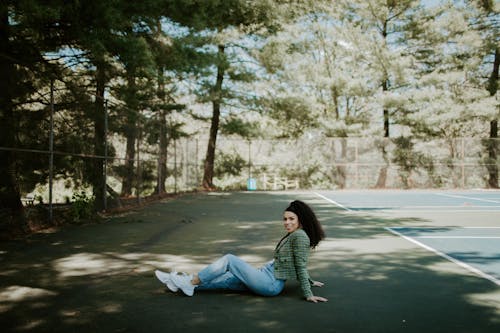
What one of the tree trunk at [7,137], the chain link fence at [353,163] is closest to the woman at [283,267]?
the tree trunk at [7,137]

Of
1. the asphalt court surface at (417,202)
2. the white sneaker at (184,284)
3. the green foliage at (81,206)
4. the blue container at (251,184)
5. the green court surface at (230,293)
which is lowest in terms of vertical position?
the green court surface at (230,293)

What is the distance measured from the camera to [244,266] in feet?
15.2

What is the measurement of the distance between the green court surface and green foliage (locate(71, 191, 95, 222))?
975mm

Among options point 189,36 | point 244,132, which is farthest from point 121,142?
point 244,132

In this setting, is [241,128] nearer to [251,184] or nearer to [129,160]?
[251,184]

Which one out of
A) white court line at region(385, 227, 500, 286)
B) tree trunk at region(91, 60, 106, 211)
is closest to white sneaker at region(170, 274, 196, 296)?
white court line at region(385, 227, 500, 286)

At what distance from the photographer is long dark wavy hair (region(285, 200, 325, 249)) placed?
15.3 feet

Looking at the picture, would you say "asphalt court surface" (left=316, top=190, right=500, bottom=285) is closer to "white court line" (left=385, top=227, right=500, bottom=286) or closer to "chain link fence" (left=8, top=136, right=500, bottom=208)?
"white court line" (left=385, top=227, right=500, bottom=286)

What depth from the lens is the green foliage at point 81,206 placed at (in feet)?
35.0

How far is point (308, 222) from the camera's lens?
15.3 feet

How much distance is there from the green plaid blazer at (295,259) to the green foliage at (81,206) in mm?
7183

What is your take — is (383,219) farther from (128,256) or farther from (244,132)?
(244,132)

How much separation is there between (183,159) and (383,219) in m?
12.9

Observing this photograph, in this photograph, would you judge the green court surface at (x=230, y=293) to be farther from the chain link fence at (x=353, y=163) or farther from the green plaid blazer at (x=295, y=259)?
the chain link fence at (x=353, y=163)
